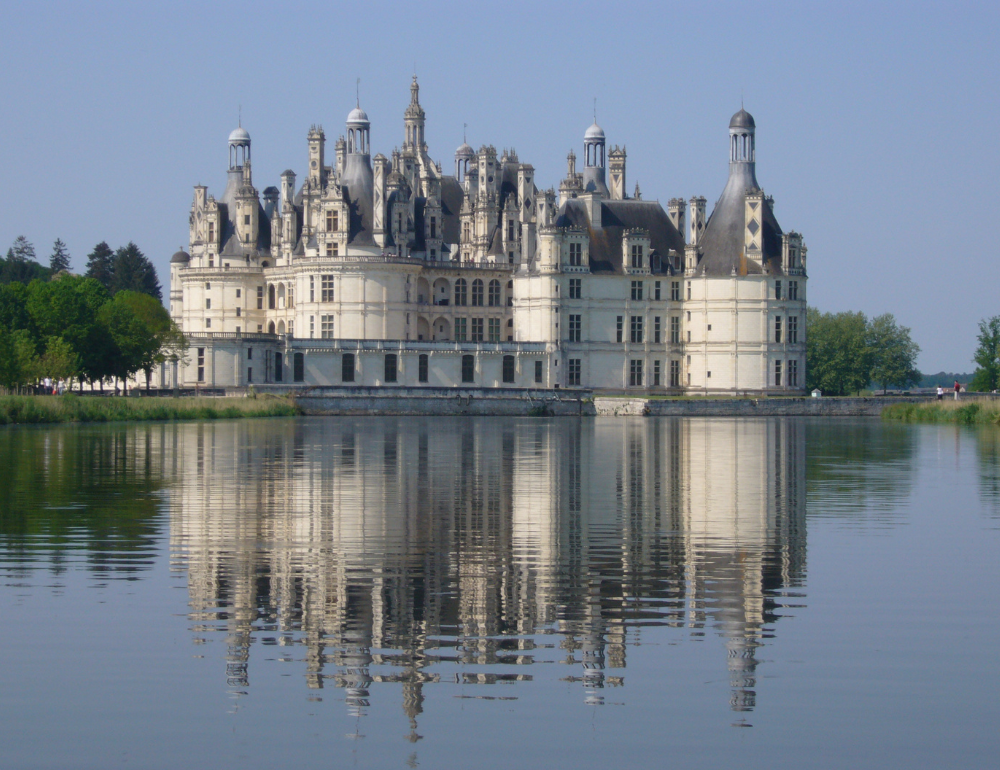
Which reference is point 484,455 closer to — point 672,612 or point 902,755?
point 672,612

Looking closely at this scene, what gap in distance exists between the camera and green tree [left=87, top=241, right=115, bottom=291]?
120375mm

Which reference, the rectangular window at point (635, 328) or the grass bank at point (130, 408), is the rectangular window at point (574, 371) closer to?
the rectangular window at point (635, 328)

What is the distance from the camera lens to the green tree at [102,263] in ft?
395

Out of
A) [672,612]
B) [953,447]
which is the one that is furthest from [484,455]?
[672,612]

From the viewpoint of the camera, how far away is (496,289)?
284 ft

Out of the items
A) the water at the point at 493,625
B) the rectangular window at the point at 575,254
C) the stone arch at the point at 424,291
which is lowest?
the water at the point at 493,625

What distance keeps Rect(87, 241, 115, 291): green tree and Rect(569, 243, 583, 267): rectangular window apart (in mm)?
52872

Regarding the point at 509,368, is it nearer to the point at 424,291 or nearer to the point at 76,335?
the point at 424,291

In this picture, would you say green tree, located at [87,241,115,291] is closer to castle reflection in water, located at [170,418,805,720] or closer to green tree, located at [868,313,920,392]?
green tree, located at [868,313,920,392]

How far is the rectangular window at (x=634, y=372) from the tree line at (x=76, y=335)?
80.0 ft

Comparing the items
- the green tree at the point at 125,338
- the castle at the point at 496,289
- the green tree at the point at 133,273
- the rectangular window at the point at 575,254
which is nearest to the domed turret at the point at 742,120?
the castle at the point at 496,289

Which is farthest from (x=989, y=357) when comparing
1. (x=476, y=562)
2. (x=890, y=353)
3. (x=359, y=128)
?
(x=476, y=562)

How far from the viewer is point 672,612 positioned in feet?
41.9

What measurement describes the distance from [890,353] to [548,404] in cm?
4056
